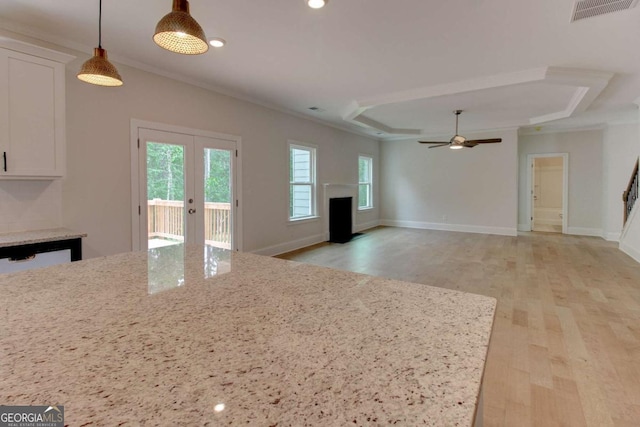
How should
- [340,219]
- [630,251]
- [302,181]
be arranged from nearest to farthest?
[630,251]
[302,181]
[340,219]

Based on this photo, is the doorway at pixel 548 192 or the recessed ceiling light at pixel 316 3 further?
the doorway at pixel 548 192

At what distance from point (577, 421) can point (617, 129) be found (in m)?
7.62

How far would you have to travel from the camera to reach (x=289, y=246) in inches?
239

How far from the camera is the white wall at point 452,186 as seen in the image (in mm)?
7777

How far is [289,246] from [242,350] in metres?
5.35

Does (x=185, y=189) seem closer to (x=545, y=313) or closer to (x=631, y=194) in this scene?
(x=545, y=313)

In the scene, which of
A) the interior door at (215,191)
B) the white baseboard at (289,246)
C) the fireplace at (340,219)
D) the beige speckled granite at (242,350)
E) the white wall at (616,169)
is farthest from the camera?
the fireplace at (340,219)

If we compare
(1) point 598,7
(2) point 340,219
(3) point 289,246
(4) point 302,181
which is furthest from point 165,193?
(1) point 598,7

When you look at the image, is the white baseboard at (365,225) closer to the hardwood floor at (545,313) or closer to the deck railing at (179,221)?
the hardwood floor at (545,313)

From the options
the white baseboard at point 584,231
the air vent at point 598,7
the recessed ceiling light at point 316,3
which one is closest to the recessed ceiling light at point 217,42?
the recessed ceiling light at point 316,3

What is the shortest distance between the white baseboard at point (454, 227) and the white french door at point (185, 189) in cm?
579

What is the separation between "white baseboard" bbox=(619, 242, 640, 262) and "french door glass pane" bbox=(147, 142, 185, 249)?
7032mm

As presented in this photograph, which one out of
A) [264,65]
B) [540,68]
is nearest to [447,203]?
[540,68]

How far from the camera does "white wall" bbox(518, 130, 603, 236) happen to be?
758 cm
